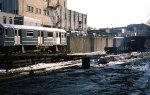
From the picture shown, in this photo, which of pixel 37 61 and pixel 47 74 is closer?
pixel 47 74

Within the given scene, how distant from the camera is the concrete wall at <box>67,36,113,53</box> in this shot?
48800 mm

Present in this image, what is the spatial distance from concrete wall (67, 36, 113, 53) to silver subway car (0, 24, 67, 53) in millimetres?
7749

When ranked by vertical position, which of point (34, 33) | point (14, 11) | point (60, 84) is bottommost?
point (60, 84)

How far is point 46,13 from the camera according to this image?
64625 mm

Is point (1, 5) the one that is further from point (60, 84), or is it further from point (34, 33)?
point (60, 84)

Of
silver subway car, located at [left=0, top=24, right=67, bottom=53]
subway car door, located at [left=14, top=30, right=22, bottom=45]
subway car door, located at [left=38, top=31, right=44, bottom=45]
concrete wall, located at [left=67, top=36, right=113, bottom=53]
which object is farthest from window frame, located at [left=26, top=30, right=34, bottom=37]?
concrete wall, located at [left=67, top=36, right=113, bottom=53]

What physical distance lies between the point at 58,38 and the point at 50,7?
27.1 meters

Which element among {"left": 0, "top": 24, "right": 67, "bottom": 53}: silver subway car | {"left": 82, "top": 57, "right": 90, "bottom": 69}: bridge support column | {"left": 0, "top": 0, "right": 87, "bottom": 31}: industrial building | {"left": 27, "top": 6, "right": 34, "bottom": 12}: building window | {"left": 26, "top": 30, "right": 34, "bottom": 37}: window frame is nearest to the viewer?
{"left": 82, "top": 57, "right": 90, "bottom": 69}: bridge support column

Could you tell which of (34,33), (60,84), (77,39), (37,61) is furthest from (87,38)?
(60,84)

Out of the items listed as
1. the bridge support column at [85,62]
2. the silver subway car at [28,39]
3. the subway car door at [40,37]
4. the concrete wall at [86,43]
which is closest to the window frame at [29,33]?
the silver subway car at [28,39]

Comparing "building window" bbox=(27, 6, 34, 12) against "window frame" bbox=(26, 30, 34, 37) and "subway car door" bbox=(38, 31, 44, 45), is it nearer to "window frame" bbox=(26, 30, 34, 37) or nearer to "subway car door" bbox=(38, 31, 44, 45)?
"subway car door" bbox=(38, 31, 44, 45)

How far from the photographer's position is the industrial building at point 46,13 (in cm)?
5375

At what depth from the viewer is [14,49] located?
102ft

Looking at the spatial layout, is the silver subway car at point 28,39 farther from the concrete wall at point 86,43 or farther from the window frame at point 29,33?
the concrete wall at point 86,43
